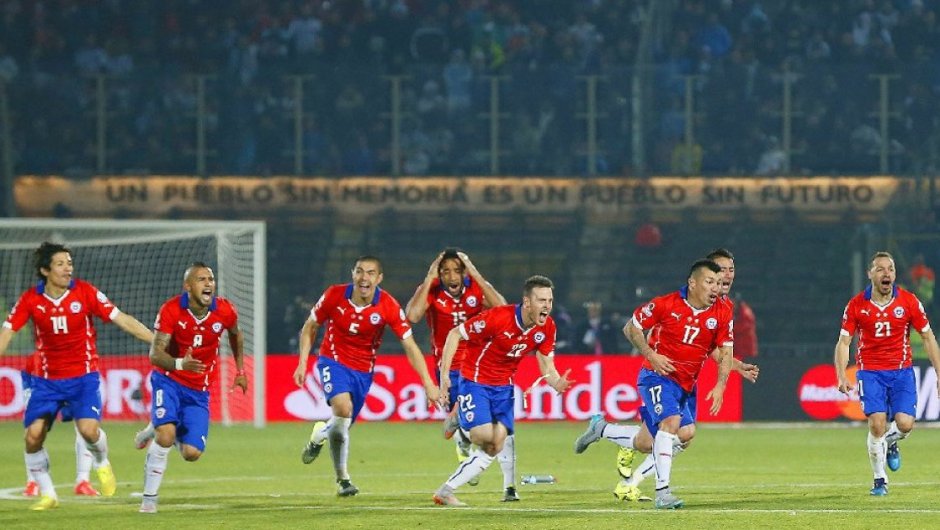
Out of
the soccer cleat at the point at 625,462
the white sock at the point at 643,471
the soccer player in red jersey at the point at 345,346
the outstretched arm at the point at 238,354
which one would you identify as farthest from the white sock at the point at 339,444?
the white sock at the point at 643,471

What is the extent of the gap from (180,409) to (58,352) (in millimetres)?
1137

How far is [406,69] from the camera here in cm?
3048

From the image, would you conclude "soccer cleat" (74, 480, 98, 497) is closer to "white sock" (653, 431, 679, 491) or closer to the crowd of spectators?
"white sock" (653, 431, 679, 491)

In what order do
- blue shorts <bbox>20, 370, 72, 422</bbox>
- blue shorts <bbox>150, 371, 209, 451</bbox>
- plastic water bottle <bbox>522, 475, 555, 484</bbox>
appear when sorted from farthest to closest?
plastic water bottle <bbox>522, 475, 555, 484</bbox> → blue shorts <bbox>20, 370, 72, 422</bbox> → blue shorts <bbox>150, 371, 209, 451</bbox>

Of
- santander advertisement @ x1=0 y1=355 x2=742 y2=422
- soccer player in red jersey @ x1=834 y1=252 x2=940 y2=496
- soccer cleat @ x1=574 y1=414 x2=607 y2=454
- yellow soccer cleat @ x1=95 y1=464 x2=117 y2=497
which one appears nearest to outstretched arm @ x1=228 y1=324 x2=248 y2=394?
yellow soccer cleat @ x1=95 y1=464 x2=117 y2=497

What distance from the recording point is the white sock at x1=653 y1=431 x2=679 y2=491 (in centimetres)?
1139

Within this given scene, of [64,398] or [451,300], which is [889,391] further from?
[64,398]

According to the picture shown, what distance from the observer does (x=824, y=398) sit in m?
24.0

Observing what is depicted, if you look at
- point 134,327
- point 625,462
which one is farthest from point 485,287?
point 134,327

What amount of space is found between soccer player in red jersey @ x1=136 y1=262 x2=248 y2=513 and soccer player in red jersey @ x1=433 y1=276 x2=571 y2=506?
1563 mm

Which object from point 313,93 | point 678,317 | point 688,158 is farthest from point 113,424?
point 678,317

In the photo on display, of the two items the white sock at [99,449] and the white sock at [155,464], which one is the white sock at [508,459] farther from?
the white sock at [99,449]

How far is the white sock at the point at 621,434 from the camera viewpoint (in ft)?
40.8

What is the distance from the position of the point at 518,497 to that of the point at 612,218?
666 inches
